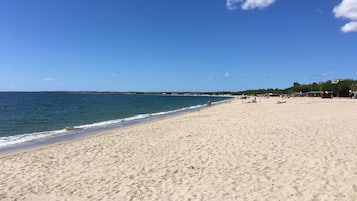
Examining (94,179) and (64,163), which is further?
(64,163)

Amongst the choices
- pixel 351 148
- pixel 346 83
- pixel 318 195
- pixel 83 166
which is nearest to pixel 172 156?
pixel 83 166

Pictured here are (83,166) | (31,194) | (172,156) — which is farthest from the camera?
(172,156)

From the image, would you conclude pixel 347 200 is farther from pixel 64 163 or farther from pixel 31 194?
pixel 64 163

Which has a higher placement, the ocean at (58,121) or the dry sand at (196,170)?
the dry sand at (196,170)

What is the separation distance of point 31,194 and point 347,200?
617cm

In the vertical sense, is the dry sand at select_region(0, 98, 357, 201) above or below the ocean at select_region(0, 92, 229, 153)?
above

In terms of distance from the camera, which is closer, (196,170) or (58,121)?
(196,170)

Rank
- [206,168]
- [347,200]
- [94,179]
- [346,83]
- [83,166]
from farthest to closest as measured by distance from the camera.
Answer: [346,83] < [83,166] < [206,168] < [94,179] < [347,200]

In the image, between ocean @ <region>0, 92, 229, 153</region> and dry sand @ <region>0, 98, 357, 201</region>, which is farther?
ocean @ <region>0, 92, 229, 153</region>

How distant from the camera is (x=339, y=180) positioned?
607cm

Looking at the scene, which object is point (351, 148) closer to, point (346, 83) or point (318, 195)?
point (318, 195)

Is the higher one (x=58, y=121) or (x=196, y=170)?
(x=196, y=170)

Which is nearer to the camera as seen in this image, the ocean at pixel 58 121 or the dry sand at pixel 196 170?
the dry sand at pixel 196 170

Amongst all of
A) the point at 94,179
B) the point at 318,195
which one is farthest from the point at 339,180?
the point at 94,179
